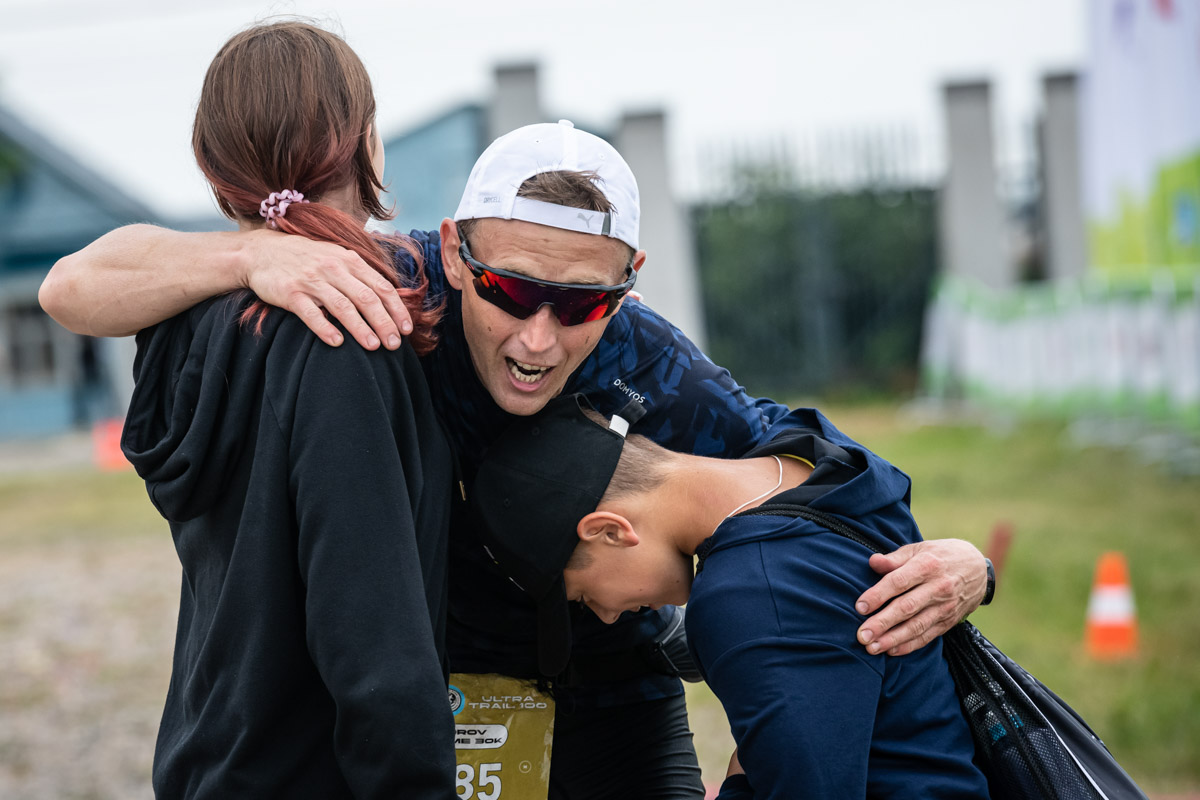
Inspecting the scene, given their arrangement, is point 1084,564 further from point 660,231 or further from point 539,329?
point 660,231

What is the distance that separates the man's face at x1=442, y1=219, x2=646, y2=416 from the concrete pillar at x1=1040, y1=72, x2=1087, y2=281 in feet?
56.5

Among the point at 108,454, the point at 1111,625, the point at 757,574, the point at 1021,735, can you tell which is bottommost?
the point at 108,454

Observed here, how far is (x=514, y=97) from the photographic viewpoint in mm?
16422

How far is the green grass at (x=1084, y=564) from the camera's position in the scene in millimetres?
4496

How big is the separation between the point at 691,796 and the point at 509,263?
137 cm

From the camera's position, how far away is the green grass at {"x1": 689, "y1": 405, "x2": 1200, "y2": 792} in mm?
4496

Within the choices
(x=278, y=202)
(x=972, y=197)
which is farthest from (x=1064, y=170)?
(x=278, y=202)

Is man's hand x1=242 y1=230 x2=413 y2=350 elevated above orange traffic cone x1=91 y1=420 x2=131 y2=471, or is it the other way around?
man's hand x1=242 y1=230 x2=413 y2=350

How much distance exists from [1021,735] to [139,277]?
163 cm

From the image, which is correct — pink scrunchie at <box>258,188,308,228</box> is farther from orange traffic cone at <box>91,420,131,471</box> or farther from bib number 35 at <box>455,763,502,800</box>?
orange traffic cone at <box>91,420,131,471</box>

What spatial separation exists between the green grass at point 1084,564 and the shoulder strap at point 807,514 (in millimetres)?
2762

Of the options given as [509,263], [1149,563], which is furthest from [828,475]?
[1149,563]

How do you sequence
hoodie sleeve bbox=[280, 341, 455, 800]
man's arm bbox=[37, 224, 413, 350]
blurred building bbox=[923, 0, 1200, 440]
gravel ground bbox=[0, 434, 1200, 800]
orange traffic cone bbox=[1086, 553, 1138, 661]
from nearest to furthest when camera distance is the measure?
hoodie sleeve bbox=[280, 341, 455, 800] < man's arm bbox=[37, 224, 413, 350] < gravel ground bbox=[0, 434, 1200, 800] < orange traffic cone bbox=[1086, 553, 1138, 661] < blurred building bbox=[923, 0, 1200, 440]

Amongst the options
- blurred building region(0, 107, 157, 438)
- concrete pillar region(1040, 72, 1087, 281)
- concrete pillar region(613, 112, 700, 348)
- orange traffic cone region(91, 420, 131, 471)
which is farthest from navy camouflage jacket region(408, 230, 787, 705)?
blurred building region(0, 107, 157, 438)
